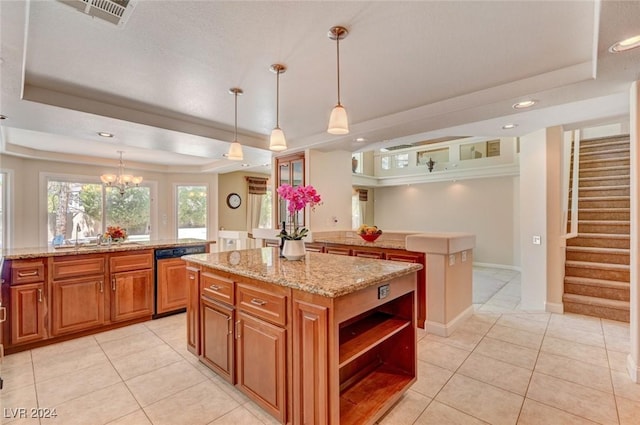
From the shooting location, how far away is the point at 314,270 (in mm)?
2082

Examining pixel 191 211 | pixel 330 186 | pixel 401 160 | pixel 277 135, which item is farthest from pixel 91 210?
pixel 401 160

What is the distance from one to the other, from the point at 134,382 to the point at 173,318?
153 centimetres

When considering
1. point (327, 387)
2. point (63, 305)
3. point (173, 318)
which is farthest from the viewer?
point (173, 318)

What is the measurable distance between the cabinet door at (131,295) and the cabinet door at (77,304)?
13cm

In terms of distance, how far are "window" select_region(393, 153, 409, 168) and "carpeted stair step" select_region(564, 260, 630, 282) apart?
18.7 feet

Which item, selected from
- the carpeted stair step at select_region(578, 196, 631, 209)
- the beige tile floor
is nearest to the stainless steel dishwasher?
the beige tile floor

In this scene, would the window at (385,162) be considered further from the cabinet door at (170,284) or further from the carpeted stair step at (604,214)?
the cabinet door at (170,284)

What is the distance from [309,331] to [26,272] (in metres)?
3.13

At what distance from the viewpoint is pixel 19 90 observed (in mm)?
2389

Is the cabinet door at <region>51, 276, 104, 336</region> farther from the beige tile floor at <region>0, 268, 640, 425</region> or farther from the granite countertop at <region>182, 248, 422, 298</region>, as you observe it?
the granite countertop at <region>182, 248, 422, 298</region>

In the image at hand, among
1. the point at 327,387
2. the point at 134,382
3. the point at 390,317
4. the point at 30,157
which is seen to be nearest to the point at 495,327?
the point at 390,317

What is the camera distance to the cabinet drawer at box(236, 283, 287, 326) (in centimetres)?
181

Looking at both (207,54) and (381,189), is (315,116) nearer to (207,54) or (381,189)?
(207,54)

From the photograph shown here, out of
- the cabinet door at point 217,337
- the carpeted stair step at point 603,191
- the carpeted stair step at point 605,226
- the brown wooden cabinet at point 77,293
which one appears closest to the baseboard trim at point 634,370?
the carpeted stair step at point 605,226
